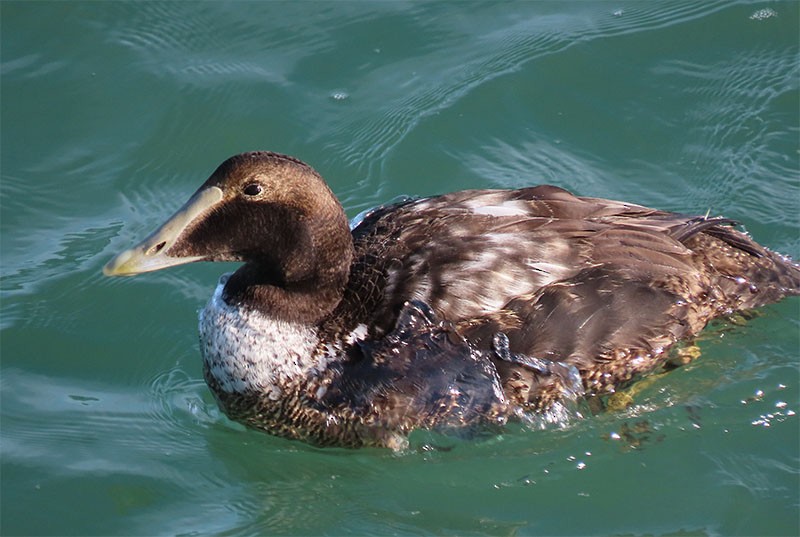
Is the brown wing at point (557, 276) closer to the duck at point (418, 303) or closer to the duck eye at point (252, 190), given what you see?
the duck at point (418, 303)

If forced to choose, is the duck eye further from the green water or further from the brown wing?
the green water

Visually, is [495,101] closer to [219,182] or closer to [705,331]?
[705,331]

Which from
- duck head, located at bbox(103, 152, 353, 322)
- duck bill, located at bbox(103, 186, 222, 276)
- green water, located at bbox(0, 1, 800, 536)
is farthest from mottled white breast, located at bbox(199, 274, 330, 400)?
duck bill, located at bbox(103, 186, 222, 276)

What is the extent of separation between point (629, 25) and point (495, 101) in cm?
132

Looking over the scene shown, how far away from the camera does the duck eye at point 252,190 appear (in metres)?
5.94

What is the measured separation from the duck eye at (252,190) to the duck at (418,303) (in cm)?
1

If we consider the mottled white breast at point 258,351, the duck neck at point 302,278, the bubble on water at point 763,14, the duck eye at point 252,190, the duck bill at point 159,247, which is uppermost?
the bubble on water at point 763,14

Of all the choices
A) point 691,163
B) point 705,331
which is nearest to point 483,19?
point 691,163

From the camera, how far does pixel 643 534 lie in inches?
229

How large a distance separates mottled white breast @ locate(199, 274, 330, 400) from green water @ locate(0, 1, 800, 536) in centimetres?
40

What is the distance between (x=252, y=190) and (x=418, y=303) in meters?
1.03

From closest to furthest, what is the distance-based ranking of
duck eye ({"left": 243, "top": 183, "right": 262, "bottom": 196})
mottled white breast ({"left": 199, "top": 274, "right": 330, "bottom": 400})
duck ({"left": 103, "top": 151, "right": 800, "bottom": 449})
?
duck eye ({"left": 243, "top": 183, "right": 262, "bottom": 196}), duck ({"left": 103, "top": 151, "right": 800, "bottom": 449}), mottled white breast ({"left": 199, "top": 274, "right": 330, "bottom": 400})

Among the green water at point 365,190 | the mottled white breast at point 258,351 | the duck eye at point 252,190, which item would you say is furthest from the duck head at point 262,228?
the green water at point 365,190

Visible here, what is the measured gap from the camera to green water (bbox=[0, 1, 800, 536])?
20.2ft
